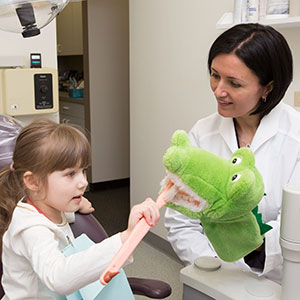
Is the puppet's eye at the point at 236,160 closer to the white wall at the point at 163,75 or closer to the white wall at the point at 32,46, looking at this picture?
the white wall at the point at 32,46

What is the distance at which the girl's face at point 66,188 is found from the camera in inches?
45.1

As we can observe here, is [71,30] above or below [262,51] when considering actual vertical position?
above

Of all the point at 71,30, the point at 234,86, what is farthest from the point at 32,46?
the point at 71,30

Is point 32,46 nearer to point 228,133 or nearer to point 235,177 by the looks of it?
point 228,133

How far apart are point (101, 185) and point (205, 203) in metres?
3.85

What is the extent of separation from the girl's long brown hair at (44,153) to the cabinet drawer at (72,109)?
3.46 m

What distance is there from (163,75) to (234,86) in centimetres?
163

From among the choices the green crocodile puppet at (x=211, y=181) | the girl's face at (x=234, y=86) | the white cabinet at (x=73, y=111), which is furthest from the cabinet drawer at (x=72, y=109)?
the green crocodile puppet at (x=211, y=181)

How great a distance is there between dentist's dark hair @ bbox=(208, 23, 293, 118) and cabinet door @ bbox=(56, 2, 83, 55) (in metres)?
3.55

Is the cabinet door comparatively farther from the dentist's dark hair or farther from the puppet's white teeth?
the puppet's white teeth

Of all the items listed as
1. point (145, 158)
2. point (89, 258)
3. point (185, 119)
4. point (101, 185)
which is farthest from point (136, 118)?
point (89, 258)

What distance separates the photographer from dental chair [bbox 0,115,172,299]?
4.54 ft

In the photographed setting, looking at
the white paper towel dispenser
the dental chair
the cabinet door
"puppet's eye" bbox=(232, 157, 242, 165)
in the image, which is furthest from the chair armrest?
the cabinet door

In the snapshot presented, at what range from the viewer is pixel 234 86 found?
1390mm
